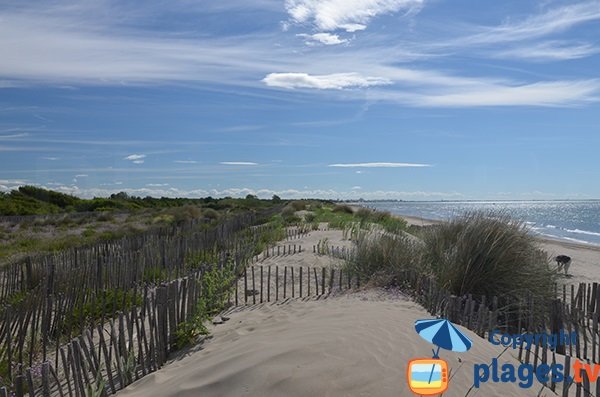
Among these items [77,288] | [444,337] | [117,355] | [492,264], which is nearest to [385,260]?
[492,264]

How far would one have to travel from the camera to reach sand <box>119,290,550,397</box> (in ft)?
12.3

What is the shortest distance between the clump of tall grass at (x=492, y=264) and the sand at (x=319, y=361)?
2270mm

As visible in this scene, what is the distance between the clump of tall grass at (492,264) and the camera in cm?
796

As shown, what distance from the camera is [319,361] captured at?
4023 millimetres

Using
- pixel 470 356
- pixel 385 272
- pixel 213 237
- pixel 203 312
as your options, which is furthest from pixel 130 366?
pixel 213 237

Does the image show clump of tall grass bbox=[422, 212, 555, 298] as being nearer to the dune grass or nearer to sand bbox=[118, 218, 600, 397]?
the dune grass

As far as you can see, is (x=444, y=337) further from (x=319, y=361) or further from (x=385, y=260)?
(x=385, y=260)

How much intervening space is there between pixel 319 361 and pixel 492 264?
4.90 m

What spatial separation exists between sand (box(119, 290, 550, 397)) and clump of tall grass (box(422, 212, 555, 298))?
89.4 inches

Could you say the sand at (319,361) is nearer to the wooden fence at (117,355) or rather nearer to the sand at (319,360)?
A: the sand at (319,360)

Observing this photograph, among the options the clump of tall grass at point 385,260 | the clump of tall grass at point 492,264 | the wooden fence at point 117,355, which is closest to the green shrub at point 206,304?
the wooden fence at point 117,355

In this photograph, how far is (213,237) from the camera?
13.0 m

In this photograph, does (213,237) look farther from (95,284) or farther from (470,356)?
(470,356)

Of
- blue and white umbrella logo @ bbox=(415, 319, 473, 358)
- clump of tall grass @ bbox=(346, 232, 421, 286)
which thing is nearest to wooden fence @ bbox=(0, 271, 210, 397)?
blue and white umbrella logo @ bbox=(415, 319, 473, 358)
